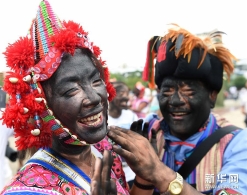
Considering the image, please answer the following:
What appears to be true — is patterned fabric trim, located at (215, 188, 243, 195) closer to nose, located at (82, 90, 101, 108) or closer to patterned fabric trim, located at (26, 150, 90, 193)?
patterned fabric trim, located at (26, 150, 90, 193)

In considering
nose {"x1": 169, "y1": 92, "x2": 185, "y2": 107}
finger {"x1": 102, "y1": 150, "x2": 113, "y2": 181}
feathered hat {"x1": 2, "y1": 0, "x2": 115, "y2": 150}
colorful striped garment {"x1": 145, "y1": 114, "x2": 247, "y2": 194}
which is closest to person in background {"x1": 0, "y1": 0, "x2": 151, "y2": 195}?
feathered hat {"x1": 2, "y1": 0, "x2": 115, "y2": 150}

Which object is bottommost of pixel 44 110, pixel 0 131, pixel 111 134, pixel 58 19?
pixel 0 131

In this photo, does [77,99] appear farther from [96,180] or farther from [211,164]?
[211,164]

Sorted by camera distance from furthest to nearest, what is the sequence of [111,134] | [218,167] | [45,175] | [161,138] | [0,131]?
[0,131]
[161,138]
[218,167]
[111,134]
[45,175]

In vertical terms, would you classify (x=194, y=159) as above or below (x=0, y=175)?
above

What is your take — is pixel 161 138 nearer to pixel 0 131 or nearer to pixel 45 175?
pixel 45 175

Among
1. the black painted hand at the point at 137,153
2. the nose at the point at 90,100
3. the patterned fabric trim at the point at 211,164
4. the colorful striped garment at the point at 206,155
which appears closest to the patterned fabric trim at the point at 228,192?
the colorful striped garment at the point at 206,155

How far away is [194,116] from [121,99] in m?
3.18

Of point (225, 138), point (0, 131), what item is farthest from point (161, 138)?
point (0, 131)

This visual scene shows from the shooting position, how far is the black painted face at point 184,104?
2283 millimetres

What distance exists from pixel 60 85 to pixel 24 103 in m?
0.20

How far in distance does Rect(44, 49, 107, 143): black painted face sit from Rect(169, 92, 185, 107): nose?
0.78 metres

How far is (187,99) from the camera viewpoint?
228 centimetres

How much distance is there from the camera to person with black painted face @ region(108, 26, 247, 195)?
2.18 metres
